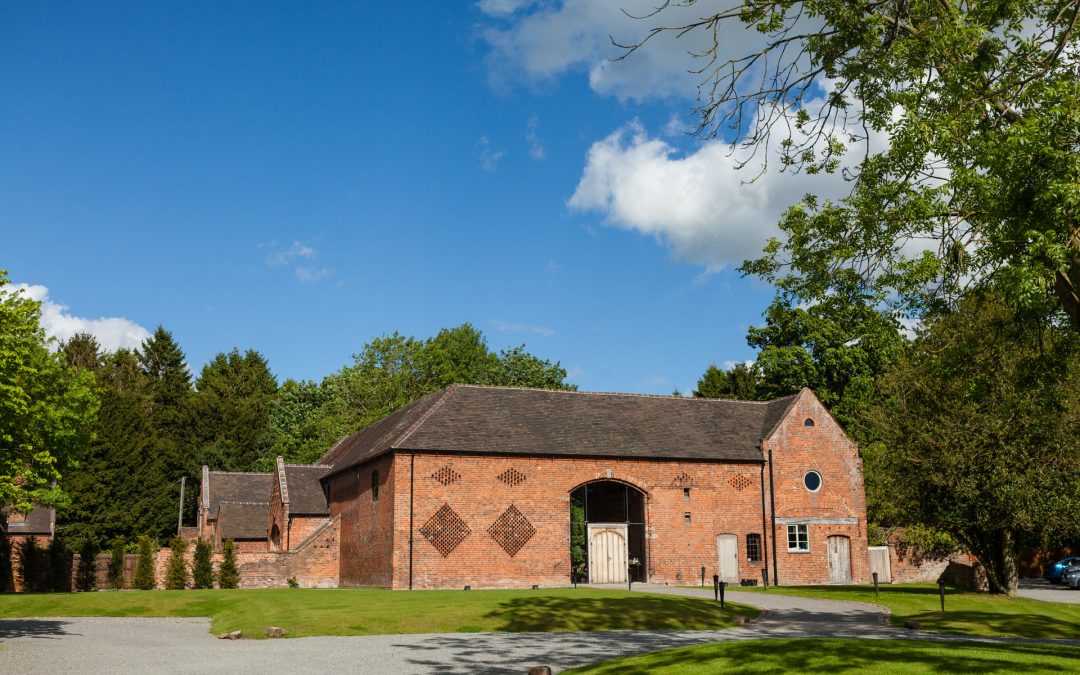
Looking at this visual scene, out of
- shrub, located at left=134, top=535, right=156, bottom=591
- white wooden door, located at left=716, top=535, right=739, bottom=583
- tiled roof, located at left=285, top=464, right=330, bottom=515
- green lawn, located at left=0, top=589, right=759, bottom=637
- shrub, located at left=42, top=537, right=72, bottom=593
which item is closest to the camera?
green lawn, located at left=0, top=589, right=759, bottom=637

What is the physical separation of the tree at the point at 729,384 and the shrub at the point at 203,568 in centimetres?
3826

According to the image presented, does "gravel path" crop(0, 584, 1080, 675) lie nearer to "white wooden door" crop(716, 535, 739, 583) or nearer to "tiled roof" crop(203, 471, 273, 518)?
"white wooden door" crop(716, 535, 739, 583)

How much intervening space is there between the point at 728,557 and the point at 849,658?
84.4ft

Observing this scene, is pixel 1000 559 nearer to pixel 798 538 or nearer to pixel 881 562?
pixel 798 538

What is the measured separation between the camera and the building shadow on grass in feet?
70.7

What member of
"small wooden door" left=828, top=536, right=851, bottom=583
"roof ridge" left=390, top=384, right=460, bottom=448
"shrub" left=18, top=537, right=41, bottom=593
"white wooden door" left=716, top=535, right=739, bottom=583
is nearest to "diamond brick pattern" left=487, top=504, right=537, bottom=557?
"roof ridge" left=390, top=384, right=460, bottom=448

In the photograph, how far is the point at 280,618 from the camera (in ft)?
73.5

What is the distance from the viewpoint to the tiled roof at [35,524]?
53.9 meters

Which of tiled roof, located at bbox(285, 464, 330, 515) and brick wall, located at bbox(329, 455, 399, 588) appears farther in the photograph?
tiled roof, located at bbox(285, 464, 330, 515)

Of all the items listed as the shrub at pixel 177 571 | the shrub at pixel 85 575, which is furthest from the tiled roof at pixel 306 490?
the shrub at pixel 85 575

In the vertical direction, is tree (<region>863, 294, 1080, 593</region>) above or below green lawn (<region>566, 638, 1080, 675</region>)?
above

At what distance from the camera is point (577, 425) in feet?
128

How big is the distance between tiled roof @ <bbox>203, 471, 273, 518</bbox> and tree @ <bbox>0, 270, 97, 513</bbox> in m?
21.8

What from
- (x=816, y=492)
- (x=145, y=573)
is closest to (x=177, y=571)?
(x=145, y=573)
